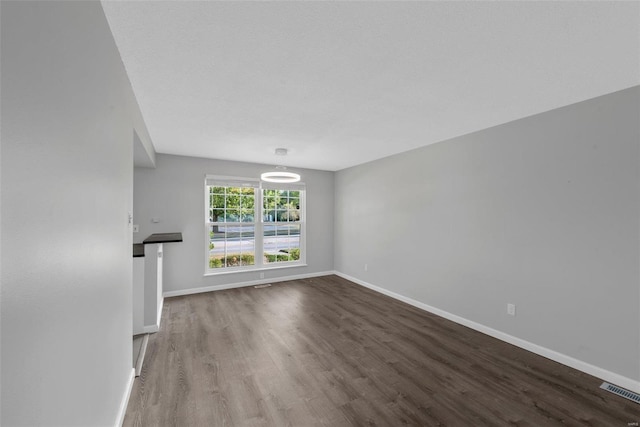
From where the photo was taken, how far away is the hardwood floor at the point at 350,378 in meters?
1.98

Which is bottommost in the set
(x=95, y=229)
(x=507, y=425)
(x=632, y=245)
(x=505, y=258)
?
(x=507, y=425)

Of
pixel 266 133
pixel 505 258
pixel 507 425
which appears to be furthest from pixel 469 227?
pixel 266 133

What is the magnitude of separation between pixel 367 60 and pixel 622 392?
3.39 meters

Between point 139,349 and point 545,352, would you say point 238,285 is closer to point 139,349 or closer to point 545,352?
point 139,349

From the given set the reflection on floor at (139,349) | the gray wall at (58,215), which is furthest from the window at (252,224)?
the gray wall at (58,215)

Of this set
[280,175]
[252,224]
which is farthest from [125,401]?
[252,224]

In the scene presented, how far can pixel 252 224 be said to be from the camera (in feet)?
18.4

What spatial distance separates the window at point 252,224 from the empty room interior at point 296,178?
65 centimetres

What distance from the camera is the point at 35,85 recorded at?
0.80 meters

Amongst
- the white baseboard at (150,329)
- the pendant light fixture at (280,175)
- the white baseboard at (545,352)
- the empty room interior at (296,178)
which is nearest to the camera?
the empty room interior at (296,178)

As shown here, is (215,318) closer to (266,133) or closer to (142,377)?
(142,377)

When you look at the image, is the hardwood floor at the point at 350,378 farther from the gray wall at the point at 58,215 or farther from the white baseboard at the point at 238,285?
the white baseboard at the point at 238,285

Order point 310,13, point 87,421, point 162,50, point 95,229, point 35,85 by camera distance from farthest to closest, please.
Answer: point 162,50
point 310,13
point 95,229
point 87,421
point 35,85

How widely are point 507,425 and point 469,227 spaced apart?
7.26ft
